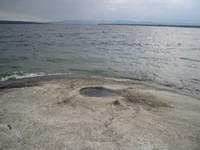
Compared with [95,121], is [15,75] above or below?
below

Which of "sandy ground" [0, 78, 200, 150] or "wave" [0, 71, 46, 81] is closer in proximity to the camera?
"sandy ground" [0, 78, 200, 150]

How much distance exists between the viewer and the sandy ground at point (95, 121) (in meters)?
3.62

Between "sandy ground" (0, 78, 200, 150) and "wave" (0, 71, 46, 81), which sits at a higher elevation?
"sandy ground" (0, 78, 200, 150)

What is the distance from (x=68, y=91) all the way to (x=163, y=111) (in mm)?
3809

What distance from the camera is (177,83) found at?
989 cm

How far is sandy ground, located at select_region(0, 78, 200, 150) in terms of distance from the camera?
3.62 meters

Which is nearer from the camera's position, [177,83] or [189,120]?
[189,120]

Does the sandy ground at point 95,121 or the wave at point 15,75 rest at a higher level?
the sandy ground at point 95,121

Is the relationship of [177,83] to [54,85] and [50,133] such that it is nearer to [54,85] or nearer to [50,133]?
[54,85]

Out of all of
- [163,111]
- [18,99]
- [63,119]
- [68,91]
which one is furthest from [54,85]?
[163,111]

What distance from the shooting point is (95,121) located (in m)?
4.48

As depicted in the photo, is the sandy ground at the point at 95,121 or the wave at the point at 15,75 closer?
the sandy ground at the point at 95,121

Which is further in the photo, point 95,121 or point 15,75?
point 15,75

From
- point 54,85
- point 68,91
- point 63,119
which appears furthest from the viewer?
point 54,85
